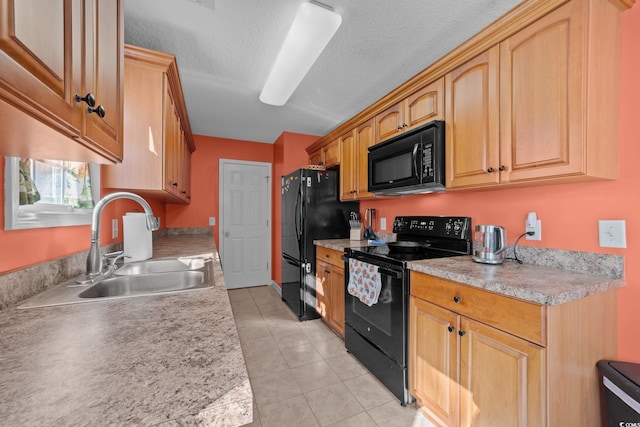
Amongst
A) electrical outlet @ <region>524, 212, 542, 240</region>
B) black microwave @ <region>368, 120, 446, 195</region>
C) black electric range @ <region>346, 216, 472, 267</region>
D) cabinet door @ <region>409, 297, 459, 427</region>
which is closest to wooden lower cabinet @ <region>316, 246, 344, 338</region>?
black electric range @ <region>346, 216, 472, 267</region>

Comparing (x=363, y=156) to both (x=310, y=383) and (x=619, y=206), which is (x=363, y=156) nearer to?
(x=619, y=206)

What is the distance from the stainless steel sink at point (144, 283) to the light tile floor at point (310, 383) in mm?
920

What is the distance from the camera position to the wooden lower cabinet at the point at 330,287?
2.43 metres

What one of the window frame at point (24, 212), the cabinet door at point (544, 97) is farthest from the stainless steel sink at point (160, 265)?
the cabinet door at point (544, 97)

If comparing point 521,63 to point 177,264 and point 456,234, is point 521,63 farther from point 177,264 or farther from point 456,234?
point 177,264

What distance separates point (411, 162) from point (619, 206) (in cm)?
107

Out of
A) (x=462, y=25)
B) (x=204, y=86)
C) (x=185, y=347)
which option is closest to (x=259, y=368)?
(x=185, y=347)

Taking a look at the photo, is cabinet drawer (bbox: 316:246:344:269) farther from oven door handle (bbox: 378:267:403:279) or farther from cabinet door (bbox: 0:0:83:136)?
cabinet door (bbox: 0:0:83:136)

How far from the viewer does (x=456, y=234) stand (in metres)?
1.89

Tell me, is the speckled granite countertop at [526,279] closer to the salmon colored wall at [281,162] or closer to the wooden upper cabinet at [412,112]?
the wooden upper cabinet at [412,112]

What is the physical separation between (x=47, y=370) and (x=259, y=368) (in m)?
1.73

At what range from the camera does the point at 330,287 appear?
102 inches

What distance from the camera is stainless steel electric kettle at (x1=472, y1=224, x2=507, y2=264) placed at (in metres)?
1.47

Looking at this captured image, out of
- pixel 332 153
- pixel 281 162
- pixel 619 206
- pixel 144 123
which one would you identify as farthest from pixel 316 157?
pixel 619 206
